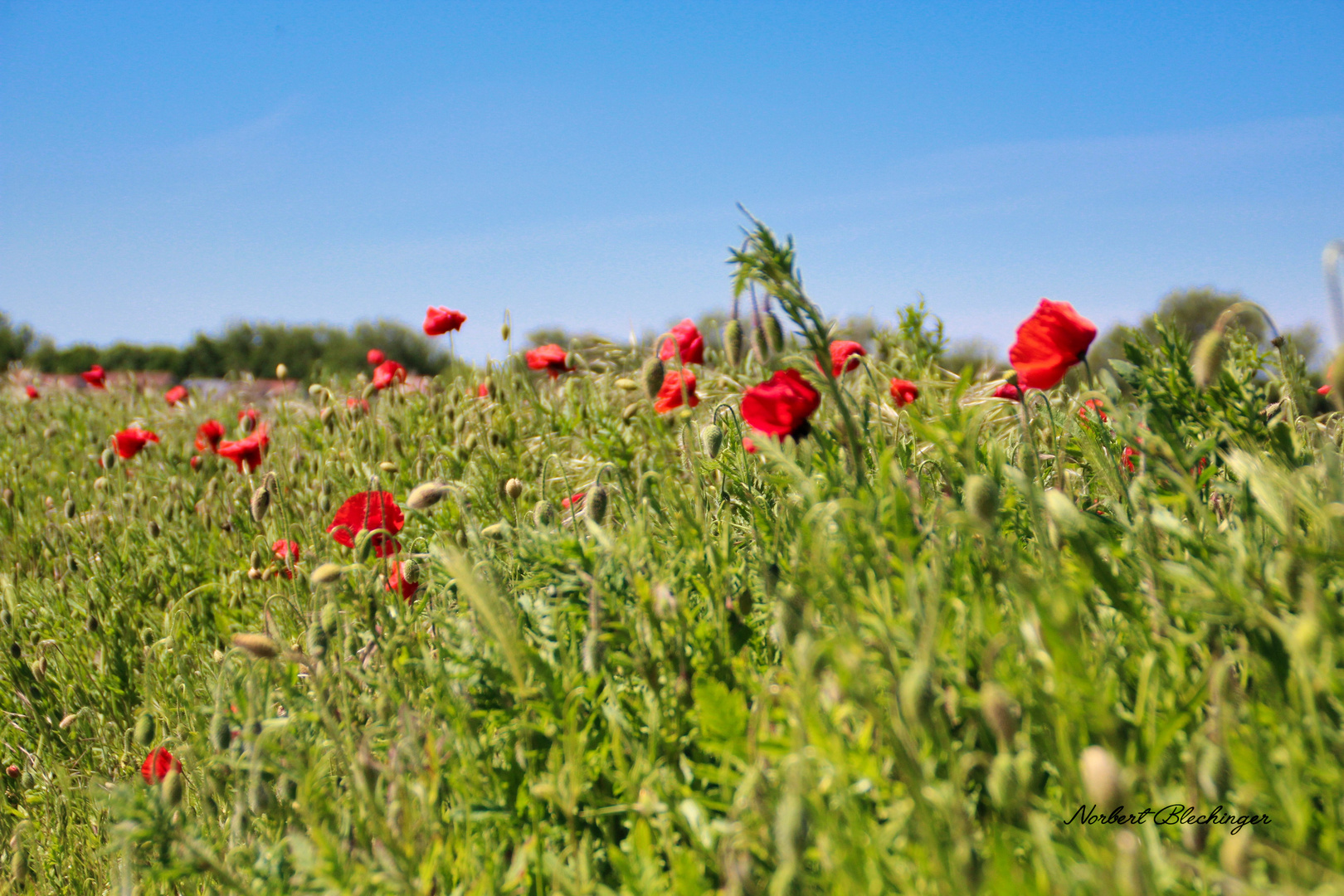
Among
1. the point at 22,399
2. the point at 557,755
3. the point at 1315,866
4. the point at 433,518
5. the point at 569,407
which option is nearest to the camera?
the point at 1315,866

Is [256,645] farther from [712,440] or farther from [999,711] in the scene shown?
[999,711]

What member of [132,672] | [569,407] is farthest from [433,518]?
[132,672]

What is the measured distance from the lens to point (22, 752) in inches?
104

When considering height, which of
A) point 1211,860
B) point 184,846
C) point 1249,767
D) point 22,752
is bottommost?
point 22,752

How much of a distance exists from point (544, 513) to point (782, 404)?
700mm

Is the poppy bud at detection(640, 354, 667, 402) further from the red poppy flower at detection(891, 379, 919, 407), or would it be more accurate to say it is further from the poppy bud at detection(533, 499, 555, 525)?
the red poppy flower at detection(891, 379, 919, 407)

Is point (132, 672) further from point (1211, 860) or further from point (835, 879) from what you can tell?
point (1211, 860)

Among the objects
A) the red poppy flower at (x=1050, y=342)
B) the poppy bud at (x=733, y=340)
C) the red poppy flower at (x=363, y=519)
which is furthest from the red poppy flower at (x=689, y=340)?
the red poppy flower at (x=1050, y=342)

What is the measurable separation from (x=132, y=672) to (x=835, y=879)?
304 centimetres

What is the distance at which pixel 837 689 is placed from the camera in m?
0.91

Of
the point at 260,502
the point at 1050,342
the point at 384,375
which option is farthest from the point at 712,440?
the point at 384,375

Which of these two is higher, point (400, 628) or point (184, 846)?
point (400, 628)
